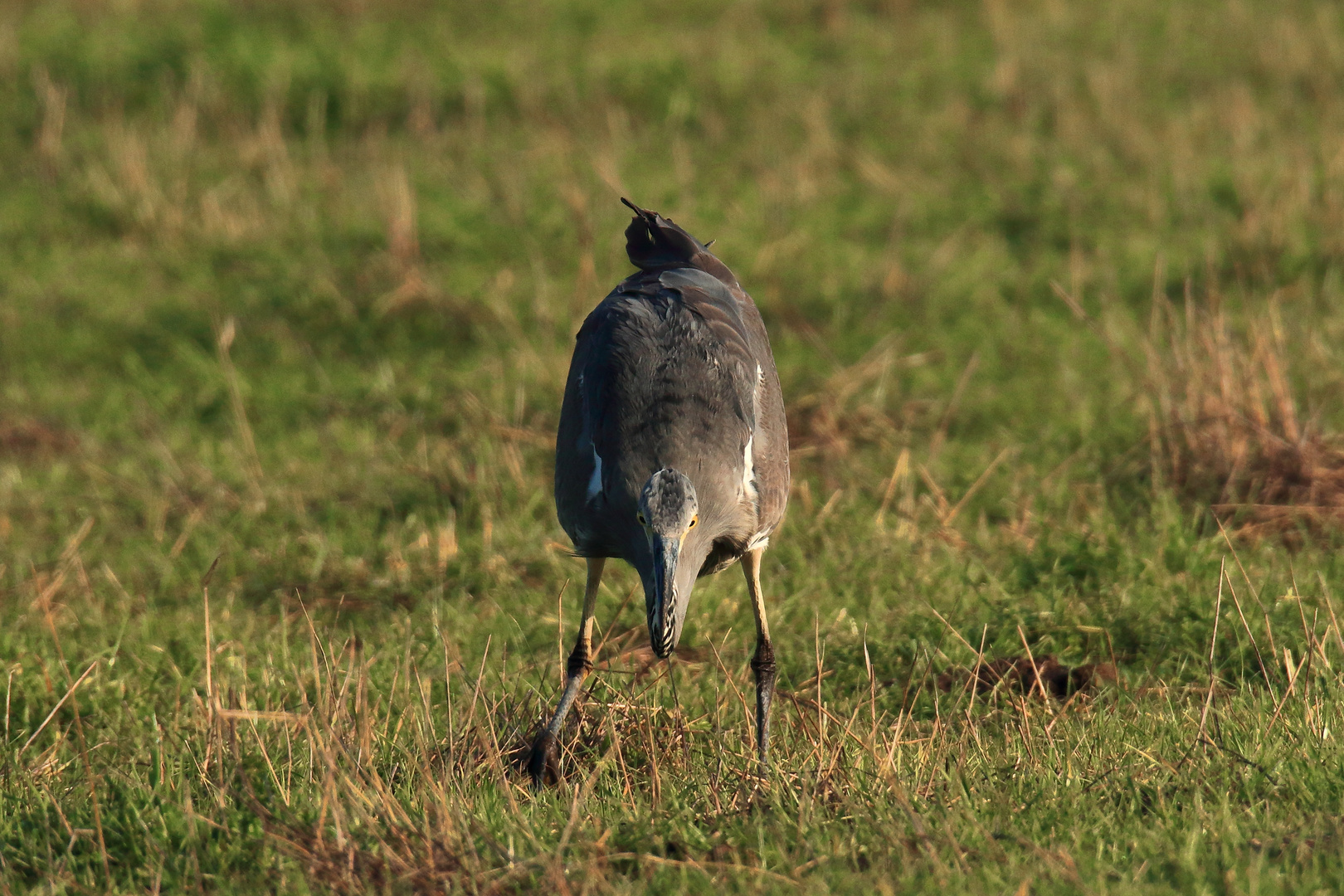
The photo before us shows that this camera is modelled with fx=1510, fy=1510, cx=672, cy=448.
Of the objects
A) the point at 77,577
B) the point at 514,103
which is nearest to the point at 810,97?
the point at 514,103

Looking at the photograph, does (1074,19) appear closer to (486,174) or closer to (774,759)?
(486,174)

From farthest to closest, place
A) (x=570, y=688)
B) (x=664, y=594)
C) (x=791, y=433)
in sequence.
Result: (x=791, y=433), (x=570, y=688), (x=664, y=594)

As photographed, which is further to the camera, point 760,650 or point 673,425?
point 760,650

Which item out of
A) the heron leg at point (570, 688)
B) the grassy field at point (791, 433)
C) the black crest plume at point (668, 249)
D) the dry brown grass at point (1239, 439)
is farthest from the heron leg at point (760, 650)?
the dry brown grass at point (1239, 439)

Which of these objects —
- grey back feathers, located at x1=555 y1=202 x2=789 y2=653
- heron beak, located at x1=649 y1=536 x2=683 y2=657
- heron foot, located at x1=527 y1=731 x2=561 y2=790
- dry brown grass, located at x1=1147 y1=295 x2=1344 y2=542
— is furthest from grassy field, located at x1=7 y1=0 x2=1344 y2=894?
grey back feathers, located at x1=555 y1=202 x2=789 y2=653

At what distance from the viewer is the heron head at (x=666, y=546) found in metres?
3.98

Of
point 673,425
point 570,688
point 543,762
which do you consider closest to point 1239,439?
point 673,425

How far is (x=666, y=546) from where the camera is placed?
4.04 meters

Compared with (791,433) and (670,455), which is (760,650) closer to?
(670,455)

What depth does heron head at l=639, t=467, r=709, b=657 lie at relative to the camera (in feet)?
13.1

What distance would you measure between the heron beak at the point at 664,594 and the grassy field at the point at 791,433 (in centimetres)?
33

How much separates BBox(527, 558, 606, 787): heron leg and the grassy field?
84 millimetres

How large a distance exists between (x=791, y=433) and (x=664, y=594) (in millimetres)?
3141

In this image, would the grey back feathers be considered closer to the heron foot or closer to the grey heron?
the grey heron
